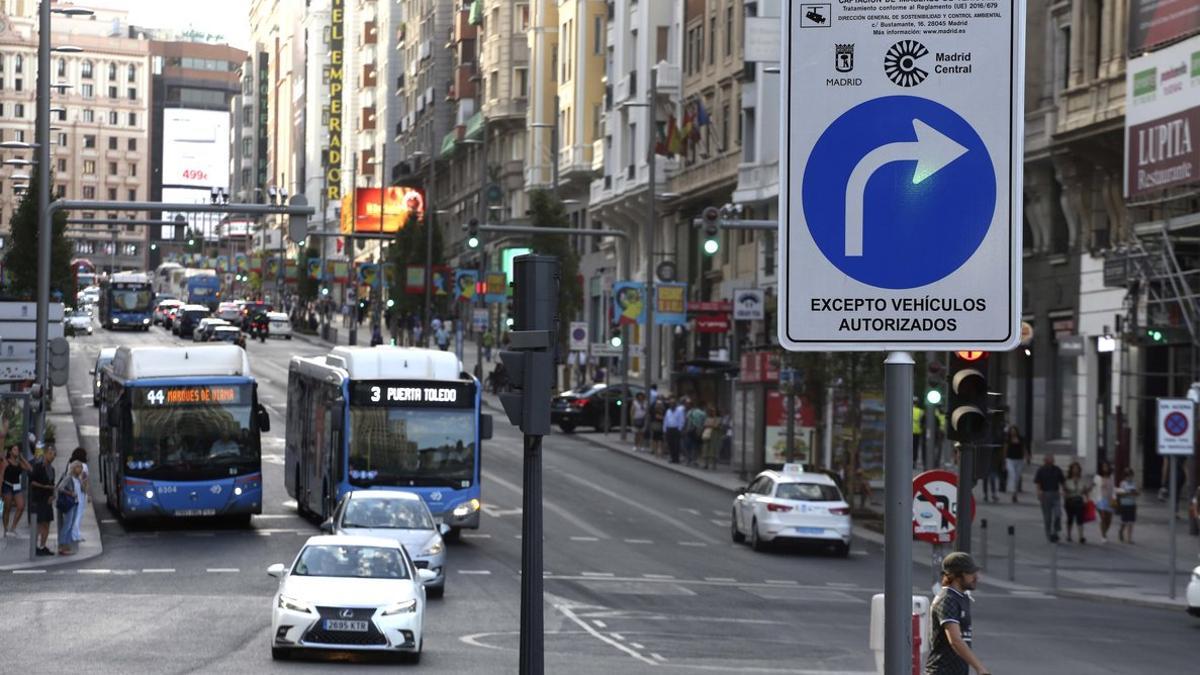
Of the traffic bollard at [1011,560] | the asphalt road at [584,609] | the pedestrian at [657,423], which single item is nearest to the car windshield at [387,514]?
the asphalt road at [584,609]

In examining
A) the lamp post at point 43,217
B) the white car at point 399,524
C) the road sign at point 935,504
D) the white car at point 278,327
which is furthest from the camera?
the white car at point 278,327

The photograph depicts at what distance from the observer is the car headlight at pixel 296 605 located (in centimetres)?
2309

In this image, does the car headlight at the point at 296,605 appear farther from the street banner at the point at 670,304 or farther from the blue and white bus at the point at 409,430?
the street banner at the point at 670,304

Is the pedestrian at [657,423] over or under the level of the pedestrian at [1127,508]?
over

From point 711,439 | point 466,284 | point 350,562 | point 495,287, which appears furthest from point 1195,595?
point 466,284

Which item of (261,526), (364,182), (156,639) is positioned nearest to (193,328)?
(364,182)

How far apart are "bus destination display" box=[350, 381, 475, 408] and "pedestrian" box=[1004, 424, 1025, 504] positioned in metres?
15.1

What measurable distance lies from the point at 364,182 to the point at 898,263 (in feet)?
566

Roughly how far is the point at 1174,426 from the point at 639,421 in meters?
31.1

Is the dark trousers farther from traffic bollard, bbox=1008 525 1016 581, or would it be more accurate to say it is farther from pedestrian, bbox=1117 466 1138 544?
traffic bollard, bbox=1008 525 1016 581

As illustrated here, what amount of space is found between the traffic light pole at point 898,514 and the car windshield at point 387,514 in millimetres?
25714

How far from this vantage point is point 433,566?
97.2 ft

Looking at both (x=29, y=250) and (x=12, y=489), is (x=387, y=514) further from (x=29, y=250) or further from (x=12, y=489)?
(x=29, y=250)

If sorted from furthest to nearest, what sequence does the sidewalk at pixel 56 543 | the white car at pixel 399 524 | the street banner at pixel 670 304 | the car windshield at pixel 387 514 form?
1. the street banner at pixel 670 304
2. the sidewalk at pixel 56 543
3. the car windshield at pixel 387 514
4. the white car at pixel 399 524
